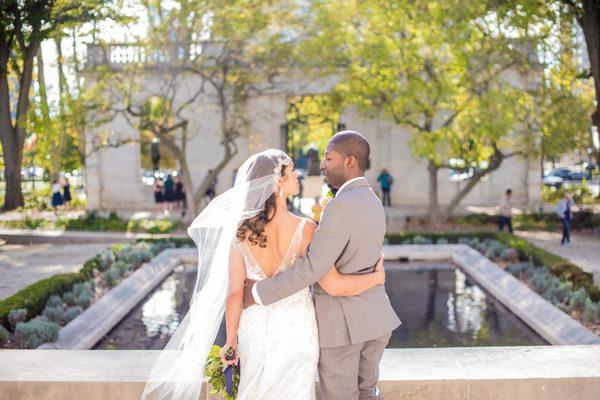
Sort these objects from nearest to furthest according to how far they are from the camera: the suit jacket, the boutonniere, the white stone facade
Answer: the suit jacket
the boutonniere
the white stone facade

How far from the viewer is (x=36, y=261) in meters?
17.1

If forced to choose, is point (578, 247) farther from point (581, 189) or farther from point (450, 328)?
point (581, 189)

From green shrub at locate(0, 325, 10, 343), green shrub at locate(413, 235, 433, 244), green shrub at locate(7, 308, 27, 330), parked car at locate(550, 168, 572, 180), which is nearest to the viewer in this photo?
green shrub at locate(0, 325, 10, 343)

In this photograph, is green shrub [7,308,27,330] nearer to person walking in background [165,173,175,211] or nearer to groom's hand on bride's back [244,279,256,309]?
groom's hand on bride's back [244,279,256,309]

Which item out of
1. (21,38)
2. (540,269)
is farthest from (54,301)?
(21,38)

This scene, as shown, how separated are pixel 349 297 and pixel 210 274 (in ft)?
2.88

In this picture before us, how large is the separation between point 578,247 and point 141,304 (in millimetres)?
10924

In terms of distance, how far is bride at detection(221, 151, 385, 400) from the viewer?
14.4 ft

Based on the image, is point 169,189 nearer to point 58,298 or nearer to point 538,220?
point 538,220

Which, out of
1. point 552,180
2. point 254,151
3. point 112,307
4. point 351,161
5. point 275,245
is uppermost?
point 254,151

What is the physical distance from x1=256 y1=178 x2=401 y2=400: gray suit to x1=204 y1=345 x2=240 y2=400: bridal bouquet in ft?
1.71

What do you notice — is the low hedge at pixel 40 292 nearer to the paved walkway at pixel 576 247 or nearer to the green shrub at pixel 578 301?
the green shrub at pixel 578 301

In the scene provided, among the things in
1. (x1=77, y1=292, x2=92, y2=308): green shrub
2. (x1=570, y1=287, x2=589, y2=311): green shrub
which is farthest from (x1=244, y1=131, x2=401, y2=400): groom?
(x1=77, y1=292, x2=92, y2=308): green shrub

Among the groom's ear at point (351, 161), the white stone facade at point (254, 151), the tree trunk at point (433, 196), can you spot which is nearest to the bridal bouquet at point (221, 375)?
the groom's ear at point (351, 161)
